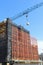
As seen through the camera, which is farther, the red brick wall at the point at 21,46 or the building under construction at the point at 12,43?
the red brick wall at the point at 21,46

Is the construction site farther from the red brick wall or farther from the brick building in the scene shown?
the brick building

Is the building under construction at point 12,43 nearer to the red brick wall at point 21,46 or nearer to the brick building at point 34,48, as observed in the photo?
the red brick wall at point 21,46

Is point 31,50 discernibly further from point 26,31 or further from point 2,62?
point 2,62

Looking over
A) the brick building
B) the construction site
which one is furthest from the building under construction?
the brick building

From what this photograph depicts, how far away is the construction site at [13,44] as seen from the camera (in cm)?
5901

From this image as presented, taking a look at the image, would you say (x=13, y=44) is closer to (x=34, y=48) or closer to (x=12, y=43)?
(x=12, y=43)

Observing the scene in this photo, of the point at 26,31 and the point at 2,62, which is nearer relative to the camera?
the point at 2,62

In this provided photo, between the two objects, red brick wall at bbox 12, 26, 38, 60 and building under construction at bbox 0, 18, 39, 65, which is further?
red brick wall at bbox 12, 26, 38, 60

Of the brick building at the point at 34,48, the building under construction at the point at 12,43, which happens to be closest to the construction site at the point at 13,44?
the building under construction at the point at 12,43

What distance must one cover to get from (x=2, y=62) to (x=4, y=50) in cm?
429

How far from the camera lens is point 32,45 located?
2945 inches

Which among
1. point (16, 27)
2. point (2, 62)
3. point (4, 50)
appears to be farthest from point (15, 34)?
point (2, 62)

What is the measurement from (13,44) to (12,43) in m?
0.57

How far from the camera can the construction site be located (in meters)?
59.0
